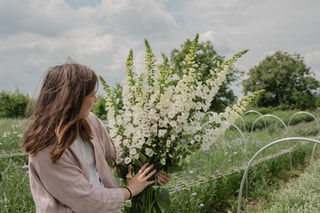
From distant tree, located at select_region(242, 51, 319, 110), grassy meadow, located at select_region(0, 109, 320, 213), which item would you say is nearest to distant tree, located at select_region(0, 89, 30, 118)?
grassy meadow, located at select_region(0, 109, 320, 213)

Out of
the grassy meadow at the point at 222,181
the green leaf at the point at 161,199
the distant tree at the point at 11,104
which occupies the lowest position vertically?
the grassy meadow at the point at 222,181

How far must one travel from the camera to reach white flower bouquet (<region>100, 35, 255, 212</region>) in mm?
1310

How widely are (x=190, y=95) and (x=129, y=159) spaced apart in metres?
0.47

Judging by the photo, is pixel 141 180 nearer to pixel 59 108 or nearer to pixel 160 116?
pixel 160 116

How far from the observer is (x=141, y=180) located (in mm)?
1406

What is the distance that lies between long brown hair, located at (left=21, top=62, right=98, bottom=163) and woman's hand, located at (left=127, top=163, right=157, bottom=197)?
15.6 inches

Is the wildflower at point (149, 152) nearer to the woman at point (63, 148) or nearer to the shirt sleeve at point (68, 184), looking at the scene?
the woman at point (63, 148)

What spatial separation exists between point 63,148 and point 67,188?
20 cm

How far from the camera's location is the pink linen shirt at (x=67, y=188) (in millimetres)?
1252

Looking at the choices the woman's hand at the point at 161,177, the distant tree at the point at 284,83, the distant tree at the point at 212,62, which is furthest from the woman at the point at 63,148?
the distant tree at the point at 284,83

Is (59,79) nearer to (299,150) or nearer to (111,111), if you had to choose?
(111,111)

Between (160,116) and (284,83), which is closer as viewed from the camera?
(160,116)

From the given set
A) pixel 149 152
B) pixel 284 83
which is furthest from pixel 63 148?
pixel 284 83

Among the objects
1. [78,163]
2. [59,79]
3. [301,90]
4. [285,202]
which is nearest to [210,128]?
[78,163]
